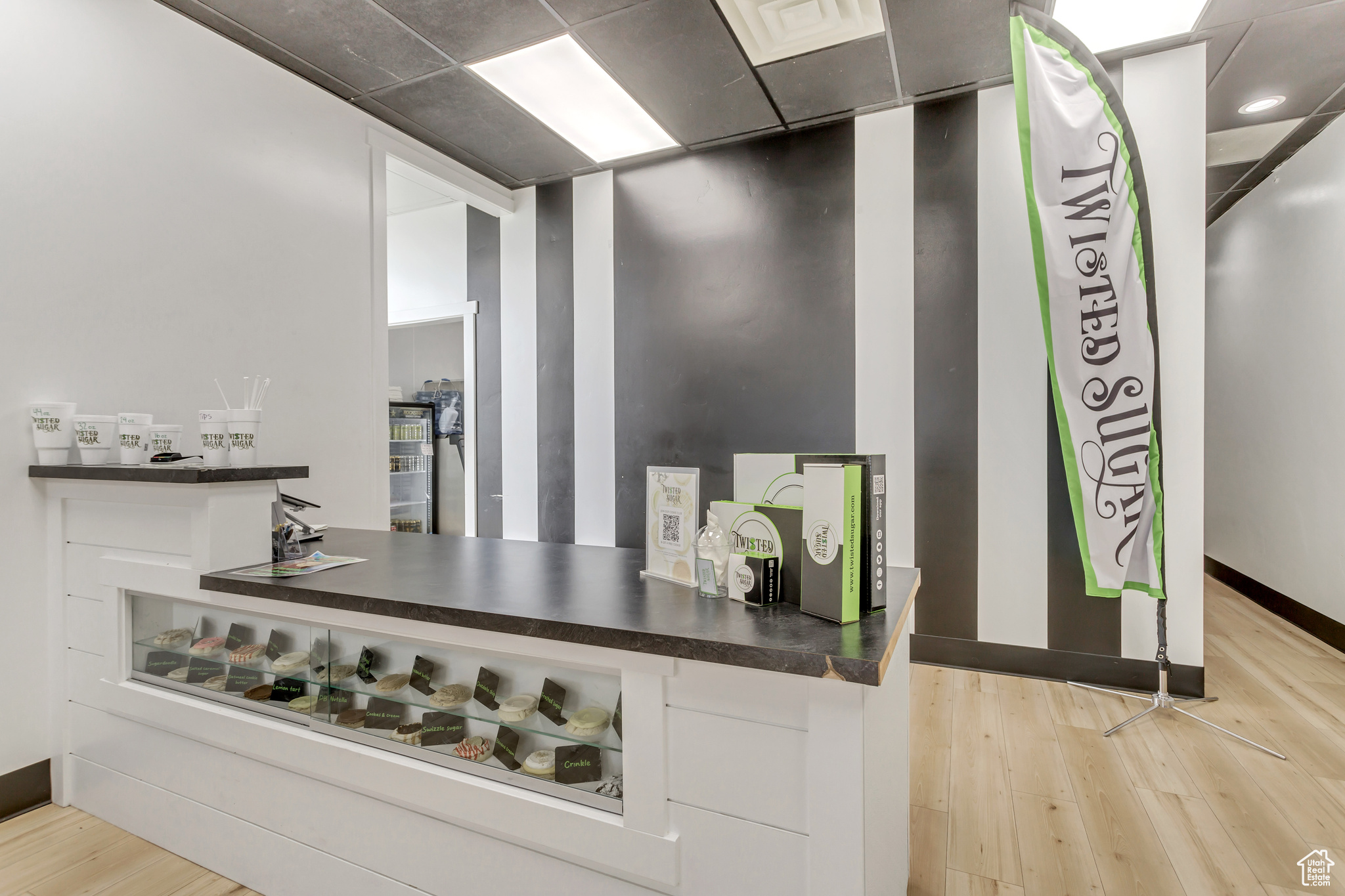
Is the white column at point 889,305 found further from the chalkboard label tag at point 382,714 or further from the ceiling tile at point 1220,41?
the chalkboard label tag at point 382,714

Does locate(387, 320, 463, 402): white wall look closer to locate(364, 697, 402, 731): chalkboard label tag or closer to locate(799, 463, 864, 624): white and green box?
locate(364, 697, 402, 731): chalkboard label tag

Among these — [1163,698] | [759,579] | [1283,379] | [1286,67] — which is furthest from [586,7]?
[1283,379]

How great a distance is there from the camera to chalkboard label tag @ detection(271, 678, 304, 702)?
1702 mm

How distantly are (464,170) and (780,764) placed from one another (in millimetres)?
4100

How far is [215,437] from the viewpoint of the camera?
1.84m

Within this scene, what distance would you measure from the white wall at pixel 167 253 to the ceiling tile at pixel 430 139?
8 cm

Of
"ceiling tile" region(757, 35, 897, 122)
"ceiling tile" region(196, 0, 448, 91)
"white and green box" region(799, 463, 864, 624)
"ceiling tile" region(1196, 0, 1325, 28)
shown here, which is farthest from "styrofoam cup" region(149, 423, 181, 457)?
"ceiling tile" region(1196, 0, 1325, 28)

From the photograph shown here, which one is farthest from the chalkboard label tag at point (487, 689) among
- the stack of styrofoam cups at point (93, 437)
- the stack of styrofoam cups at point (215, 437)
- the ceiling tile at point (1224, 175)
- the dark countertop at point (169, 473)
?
the ceiling tile at point (1224, 175)

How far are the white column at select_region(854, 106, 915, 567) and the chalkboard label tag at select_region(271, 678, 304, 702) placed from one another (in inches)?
108

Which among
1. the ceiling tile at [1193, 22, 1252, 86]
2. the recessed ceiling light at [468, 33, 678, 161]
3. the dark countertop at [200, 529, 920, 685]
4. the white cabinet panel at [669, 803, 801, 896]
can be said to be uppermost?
the recessed ceiling light at [468, 33, 678, 161]

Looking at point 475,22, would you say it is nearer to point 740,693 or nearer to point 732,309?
point 732,309

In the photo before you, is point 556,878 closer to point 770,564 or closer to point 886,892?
point 886,892

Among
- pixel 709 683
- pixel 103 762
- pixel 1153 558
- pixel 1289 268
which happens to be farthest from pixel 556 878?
pixel 1289 268

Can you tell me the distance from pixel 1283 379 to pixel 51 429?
6454mm
